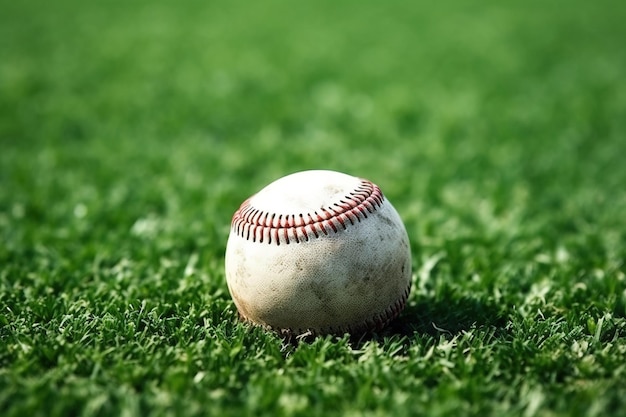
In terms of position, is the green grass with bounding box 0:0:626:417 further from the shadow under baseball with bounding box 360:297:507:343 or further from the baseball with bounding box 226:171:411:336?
the baseball with bounding box 226:171:411:336

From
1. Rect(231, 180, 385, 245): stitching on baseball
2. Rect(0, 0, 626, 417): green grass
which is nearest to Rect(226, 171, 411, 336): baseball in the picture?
Rect(231, 180, 385, 245): stitching on baseball

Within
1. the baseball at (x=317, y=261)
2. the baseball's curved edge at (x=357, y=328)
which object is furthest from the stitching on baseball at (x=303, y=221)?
the baseball's curved edge at (x=357, y=328)

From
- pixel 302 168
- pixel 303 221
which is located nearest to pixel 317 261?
pixel 303 221

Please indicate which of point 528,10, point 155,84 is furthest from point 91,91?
point 528,10

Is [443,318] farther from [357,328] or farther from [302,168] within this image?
[302,168]

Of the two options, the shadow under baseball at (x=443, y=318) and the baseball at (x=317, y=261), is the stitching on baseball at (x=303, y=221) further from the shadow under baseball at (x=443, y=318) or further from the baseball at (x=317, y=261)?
the shadow under baseball at (x=443, y=318)
